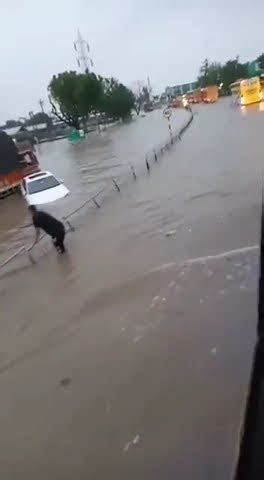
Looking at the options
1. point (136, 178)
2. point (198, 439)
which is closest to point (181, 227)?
point (198, 439)

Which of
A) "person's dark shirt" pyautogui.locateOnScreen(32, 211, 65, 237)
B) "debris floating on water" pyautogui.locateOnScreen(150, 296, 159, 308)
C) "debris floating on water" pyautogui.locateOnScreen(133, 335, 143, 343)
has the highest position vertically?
"person's dark shirt" pyautogui.locateOnScreen(32, 211, 65, 237)

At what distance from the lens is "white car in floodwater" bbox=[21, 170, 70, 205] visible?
65.7ft

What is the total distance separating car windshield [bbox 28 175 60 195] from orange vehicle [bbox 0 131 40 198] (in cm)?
520

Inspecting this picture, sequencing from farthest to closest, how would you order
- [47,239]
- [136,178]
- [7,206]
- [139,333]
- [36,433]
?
[7,206] < [136,178] < [47,239] < [139,333] < [36,433]

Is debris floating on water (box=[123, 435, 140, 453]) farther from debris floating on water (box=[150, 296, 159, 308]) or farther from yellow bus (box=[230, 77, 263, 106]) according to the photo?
yellow bus (box=[230, 77, 263, 106])

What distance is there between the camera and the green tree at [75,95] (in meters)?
84.4

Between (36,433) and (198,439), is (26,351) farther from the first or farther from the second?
(198,439)

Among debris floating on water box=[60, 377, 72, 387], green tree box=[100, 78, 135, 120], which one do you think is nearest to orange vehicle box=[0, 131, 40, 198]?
debris floating on water box=[60, 377, 72, 387]

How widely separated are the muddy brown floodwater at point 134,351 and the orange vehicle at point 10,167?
13788mm

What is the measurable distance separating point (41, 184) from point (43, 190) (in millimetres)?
421

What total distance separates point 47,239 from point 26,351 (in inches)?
299

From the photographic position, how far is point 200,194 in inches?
617

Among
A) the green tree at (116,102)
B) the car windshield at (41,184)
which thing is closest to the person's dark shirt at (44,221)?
the car windshield at (41,184)

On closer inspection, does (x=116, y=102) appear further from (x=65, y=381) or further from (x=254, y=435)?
(x=254, y=435)
